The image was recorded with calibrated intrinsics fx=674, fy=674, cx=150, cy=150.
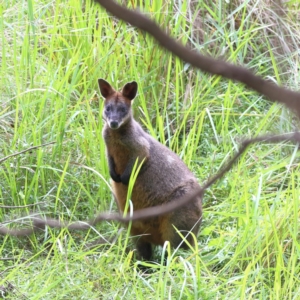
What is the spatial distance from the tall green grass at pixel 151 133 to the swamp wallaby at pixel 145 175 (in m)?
0.12

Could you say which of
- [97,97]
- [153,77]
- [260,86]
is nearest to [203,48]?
[153,77]

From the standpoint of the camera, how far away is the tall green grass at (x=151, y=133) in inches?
141

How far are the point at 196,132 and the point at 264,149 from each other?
0.55 meters

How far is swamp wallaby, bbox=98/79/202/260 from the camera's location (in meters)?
4.37

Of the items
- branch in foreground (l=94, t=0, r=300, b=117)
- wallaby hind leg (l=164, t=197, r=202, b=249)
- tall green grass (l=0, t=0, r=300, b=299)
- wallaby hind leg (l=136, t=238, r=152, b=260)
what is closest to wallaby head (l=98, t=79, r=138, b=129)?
tall green grass (l=0, t=0, r=300, b=299)

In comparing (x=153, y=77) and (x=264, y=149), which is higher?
(x=153, y=77)

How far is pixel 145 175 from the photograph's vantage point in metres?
4.46

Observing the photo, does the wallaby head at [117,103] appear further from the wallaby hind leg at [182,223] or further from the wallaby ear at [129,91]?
the wallaby hind leg at [182,223]

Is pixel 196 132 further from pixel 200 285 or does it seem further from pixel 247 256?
pixel 200 285

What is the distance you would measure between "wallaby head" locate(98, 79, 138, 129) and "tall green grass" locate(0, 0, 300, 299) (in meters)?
0.22

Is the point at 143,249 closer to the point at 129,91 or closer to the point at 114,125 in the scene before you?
the point at 114,125

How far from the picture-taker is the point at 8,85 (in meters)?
5.06

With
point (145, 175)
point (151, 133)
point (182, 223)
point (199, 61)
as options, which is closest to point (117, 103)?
point (145, 175)

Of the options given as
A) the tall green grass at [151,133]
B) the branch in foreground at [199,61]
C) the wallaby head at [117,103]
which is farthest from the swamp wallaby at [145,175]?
the branch in foreground at [199,61]
